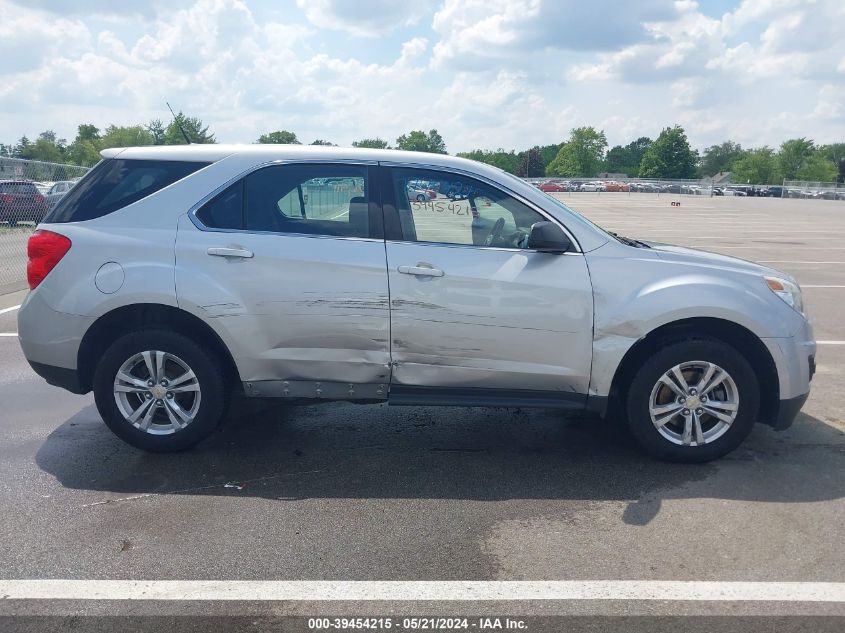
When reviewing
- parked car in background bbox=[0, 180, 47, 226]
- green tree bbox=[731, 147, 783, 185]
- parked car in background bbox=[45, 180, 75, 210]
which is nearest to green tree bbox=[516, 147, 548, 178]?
green tree bbox=[731, 147, 783, 185]

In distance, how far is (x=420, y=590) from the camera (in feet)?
10.6

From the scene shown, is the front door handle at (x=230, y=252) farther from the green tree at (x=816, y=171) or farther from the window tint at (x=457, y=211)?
the green tree at (x=816, y=171)

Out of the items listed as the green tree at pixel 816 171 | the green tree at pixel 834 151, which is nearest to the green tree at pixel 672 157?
the green tree at pixel 816 171

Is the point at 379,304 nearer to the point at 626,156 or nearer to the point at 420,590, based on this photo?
the point at 420,590

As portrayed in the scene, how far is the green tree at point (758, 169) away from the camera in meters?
122

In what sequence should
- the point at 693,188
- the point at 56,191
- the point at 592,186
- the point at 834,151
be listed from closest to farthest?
the point at 56,191 → the point at 693,188 → the point at 592,186 → the point at 834,151

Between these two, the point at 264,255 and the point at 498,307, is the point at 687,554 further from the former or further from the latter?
the point at 264,255

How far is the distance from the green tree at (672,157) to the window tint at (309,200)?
417 feet

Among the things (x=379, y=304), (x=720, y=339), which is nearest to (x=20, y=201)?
(x=379, y=304)

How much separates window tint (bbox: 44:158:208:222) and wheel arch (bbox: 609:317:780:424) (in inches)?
116

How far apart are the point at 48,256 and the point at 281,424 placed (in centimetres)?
192

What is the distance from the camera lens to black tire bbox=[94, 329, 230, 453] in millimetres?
4617

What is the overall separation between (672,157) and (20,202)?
405 ft

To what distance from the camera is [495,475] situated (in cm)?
454
